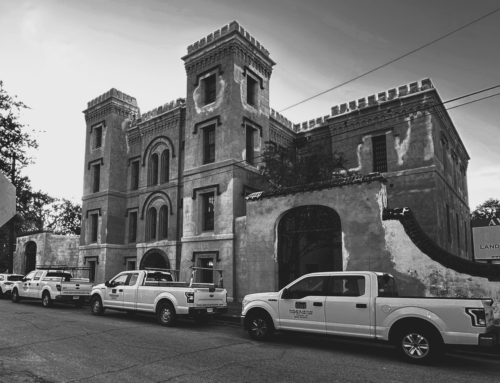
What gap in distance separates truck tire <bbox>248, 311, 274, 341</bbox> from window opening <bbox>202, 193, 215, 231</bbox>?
11.8 meters

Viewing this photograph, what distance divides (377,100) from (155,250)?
643 inches

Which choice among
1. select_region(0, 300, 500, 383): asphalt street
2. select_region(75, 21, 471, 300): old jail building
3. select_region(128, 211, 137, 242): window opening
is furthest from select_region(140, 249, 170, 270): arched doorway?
select_region(0, 300, 500, 383): asphalt street

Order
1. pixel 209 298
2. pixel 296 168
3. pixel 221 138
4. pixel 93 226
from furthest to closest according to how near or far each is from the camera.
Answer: pixel 93 226 < pixel 221 138 < pixel 296 168 < pixel 209 298

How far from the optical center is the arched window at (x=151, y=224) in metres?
26.2

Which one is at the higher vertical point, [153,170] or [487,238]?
[153,170]

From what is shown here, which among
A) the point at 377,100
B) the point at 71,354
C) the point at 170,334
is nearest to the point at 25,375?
the point at 71,354

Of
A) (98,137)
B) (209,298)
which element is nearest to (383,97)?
(209,298)

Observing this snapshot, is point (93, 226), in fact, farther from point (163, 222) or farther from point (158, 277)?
point (158, 277)

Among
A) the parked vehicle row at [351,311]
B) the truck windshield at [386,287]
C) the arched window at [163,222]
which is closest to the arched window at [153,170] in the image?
the arched window at [163,222]

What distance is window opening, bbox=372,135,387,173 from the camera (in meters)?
23.3

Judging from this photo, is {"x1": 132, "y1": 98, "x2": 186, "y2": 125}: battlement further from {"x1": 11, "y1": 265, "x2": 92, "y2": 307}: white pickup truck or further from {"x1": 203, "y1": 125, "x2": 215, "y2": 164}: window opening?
{"x1": 11, "y1": 265, "x2": 92, "y2": 307}: white pickup truck

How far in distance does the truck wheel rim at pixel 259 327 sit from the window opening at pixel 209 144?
44.5 ft

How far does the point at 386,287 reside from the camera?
900 cm

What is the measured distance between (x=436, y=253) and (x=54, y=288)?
1604cm
